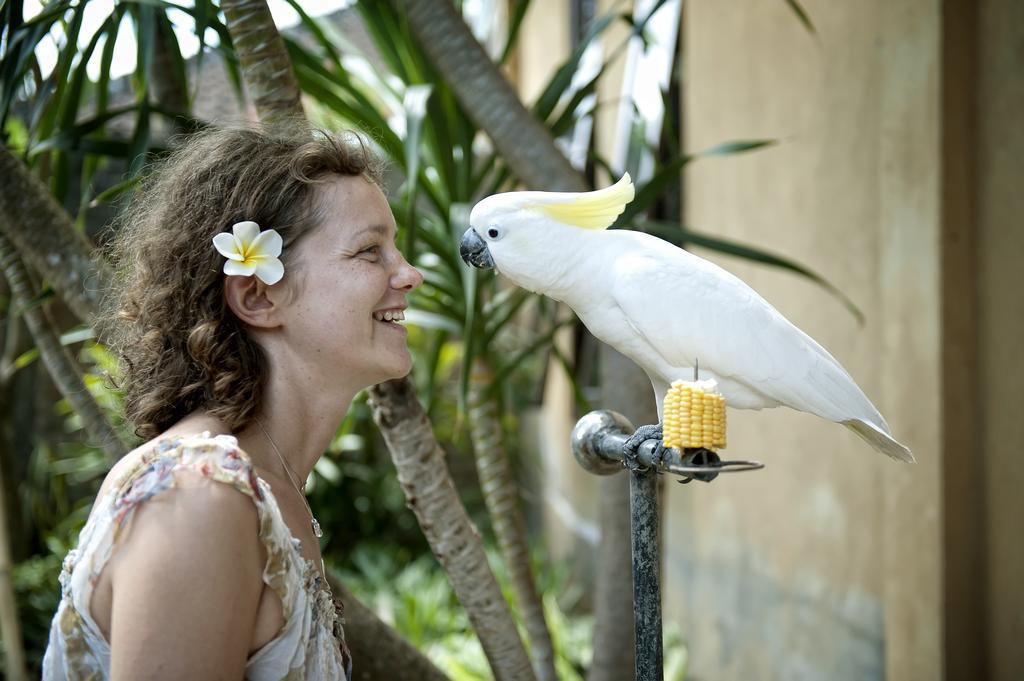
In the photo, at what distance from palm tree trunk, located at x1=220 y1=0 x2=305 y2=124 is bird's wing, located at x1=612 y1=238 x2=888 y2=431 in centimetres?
61

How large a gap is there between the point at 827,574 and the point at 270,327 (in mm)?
1831

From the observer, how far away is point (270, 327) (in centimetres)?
108

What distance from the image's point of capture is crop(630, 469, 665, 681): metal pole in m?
0.93

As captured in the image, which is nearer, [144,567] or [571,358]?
[144,567]

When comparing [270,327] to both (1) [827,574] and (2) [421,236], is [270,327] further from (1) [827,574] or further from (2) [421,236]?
(1) [827,574]

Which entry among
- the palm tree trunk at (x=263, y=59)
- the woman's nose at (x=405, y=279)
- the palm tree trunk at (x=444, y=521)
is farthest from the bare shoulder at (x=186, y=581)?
the palm tree trunk at (x=263, y=59)

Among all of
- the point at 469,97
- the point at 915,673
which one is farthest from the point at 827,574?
the point at 469,97

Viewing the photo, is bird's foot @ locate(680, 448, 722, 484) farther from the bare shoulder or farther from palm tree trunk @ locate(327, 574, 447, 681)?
palm tree trunk @ locate(327, 574, 447, 681)

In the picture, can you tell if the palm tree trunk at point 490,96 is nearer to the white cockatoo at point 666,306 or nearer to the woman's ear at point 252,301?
the white cockatoo at point 666,306

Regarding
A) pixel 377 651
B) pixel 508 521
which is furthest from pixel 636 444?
pixel 508 521

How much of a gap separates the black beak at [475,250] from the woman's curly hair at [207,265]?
17cm

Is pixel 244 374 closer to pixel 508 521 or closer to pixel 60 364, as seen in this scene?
pixel 60 364

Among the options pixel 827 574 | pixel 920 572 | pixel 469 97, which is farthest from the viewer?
pixel 827 574

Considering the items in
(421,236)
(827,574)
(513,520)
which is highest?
(421,236)
